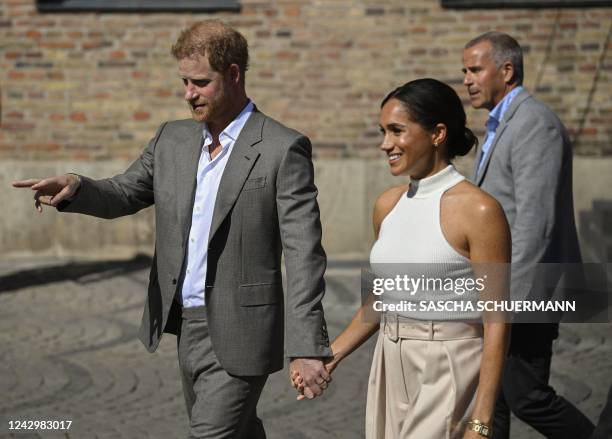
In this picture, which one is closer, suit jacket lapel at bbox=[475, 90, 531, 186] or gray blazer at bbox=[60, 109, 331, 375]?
gray blazer at bbox=[60, 109, 331, 375]

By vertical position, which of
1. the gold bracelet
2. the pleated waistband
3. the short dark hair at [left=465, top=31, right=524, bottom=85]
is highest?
the short dark hair at [left=465, top=31, right=524, bottom=85]

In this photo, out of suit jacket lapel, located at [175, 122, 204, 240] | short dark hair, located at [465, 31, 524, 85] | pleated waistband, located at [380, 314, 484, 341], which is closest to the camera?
pleated waistband, located at [380, 314, 484, 341]

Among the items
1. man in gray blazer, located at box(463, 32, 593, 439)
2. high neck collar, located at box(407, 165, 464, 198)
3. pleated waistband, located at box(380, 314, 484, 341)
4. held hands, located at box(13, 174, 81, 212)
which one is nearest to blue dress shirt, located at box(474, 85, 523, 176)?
man in gray blazer, located at box(463, 32, 593, 439)

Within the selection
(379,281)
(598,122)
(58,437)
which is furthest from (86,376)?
(598,122)

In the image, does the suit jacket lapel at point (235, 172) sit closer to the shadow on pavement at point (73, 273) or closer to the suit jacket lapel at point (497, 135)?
the suit jacket lapel at point (497, 135)

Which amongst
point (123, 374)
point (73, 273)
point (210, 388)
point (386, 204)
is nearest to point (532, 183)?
point (386, 204)

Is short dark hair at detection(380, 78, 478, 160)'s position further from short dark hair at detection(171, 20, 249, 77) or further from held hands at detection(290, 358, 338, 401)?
held hands at detection(290, 358, 338, 401)

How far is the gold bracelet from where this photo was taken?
3.33 meters

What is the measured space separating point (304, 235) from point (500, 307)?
0.78 m

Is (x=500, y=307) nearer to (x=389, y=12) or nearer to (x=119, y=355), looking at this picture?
(x=119, y=355)

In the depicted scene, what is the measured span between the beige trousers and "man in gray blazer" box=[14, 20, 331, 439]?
1.13 feet

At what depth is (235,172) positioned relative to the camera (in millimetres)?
3916

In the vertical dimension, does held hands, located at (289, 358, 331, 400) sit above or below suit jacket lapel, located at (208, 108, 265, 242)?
below

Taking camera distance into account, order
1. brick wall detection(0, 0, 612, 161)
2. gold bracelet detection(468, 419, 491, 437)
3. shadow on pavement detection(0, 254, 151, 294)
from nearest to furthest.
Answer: gold bracelet detection(468, 419, 491, 437) → shadow on pavement detection(0, 254, 151, 294) → brick wall detection(0, 0, 612, 161)
